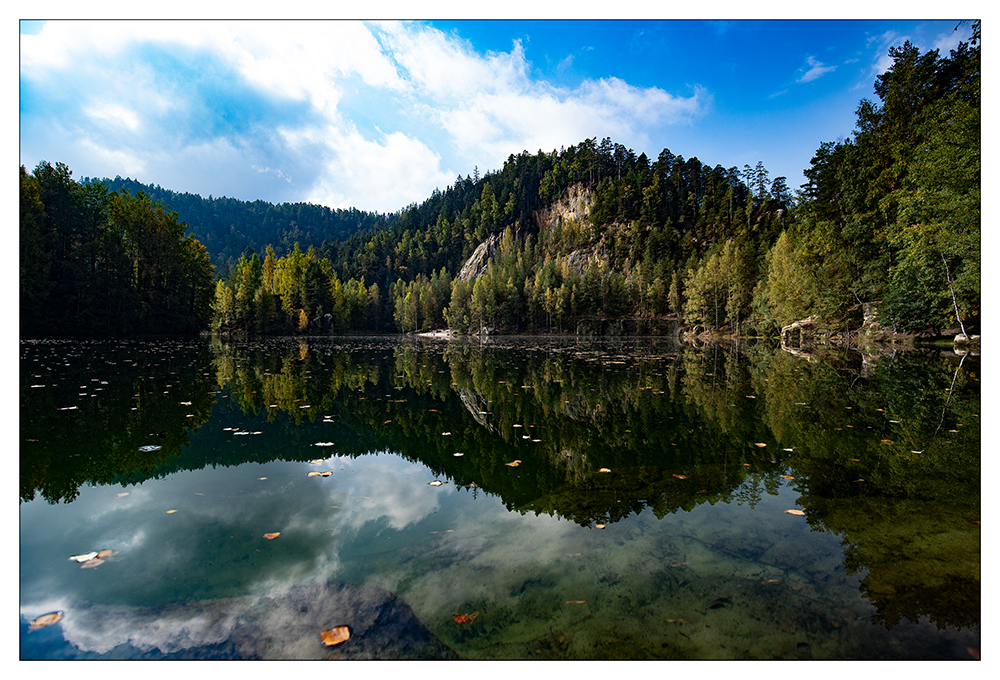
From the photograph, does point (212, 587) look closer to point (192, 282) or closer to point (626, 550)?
point (626, 550)

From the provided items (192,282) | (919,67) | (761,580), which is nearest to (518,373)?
(761,580)

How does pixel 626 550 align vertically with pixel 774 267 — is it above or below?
below

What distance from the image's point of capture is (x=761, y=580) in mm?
2748

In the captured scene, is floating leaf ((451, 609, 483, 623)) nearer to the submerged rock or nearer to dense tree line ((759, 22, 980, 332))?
the submerged rock

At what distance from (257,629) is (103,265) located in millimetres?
42936

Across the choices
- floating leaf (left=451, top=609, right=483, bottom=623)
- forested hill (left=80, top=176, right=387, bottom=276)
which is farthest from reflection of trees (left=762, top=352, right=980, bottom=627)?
forested hill (left=80, top=176, right=387, bottom=276)

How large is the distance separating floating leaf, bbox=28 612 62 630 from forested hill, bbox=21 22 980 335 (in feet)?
23.1

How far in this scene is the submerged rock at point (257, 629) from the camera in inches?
86.6

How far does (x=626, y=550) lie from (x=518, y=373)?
36.3ft

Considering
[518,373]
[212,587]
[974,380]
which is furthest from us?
[518,373]

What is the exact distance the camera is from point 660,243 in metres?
84.3

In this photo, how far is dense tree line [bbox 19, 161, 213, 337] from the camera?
30047 mm

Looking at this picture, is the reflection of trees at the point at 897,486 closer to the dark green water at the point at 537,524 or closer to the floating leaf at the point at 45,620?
the dark green water at the point at 537,524

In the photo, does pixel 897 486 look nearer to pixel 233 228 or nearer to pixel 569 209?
pixel 569 209
